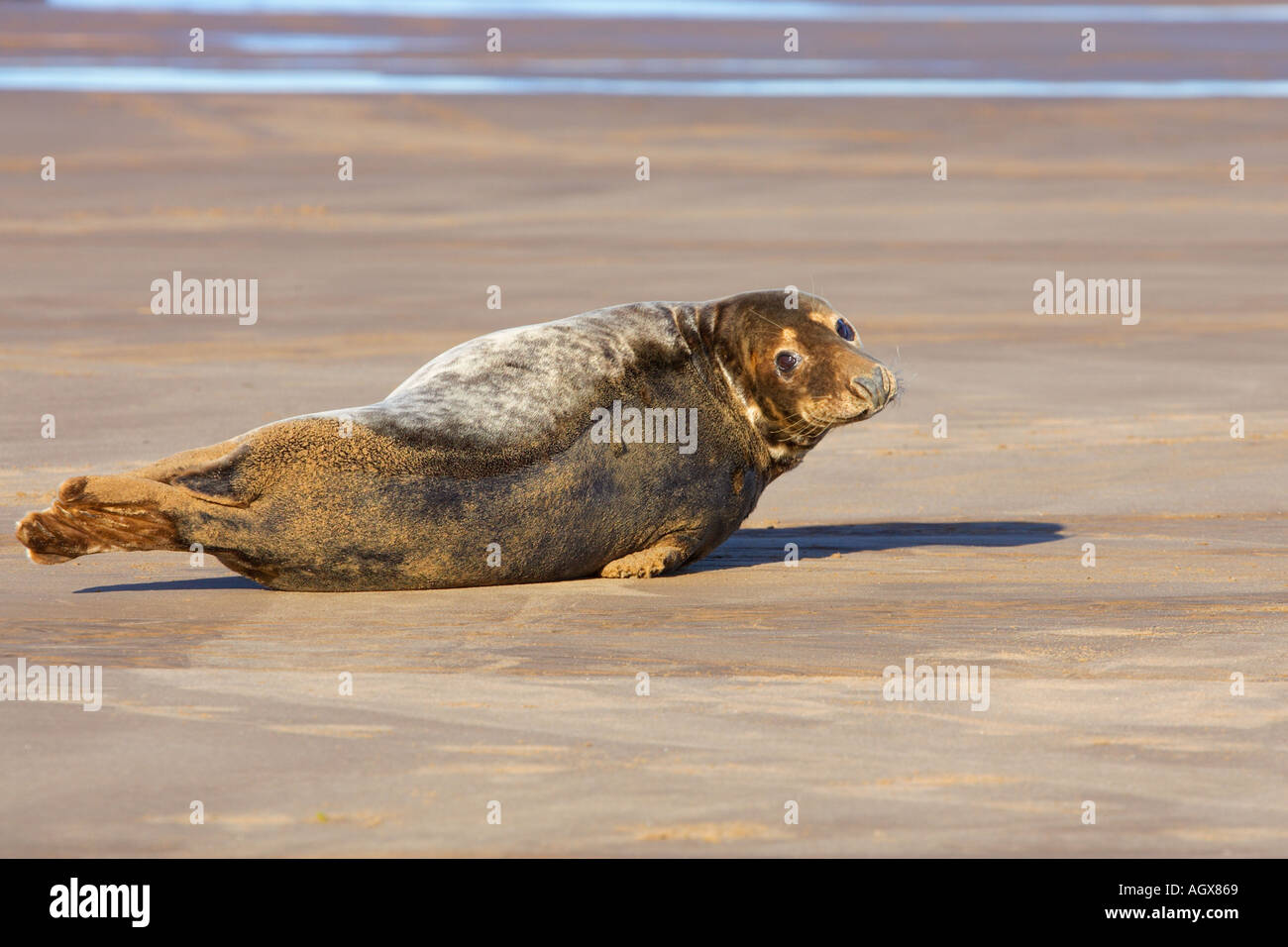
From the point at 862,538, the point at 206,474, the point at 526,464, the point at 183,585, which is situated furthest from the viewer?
the point at 862,538

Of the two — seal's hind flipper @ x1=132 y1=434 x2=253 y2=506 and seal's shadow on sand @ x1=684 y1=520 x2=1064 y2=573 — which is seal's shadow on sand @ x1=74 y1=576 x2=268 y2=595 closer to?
seal's hind flipper @ x1=132 y1=434 x2=253 y2=506

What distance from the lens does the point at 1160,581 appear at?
23.9 feet

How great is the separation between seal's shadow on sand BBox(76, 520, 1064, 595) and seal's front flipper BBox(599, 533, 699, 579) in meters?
0.24

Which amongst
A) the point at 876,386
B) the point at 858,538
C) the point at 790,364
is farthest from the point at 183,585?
the point at 858,538

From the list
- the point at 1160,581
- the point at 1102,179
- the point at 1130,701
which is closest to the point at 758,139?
the point at 1102,179

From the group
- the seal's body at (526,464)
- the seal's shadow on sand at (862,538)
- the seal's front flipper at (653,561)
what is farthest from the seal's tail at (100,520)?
the seal's shadow on sand at (862,538)

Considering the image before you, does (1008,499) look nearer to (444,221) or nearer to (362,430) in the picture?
(362,430)

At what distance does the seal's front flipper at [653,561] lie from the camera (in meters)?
7.19

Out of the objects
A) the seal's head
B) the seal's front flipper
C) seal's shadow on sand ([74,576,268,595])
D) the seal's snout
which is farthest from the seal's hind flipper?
the seal's snout

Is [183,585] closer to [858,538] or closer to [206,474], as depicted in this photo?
[206,474]

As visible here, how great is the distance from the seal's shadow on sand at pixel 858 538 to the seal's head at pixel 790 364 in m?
0.55

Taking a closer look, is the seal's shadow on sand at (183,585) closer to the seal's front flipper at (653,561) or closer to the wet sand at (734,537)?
the wet sand at (734,537)

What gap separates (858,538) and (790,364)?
1226 mm

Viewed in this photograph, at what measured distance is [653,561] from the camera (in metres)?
7.20
